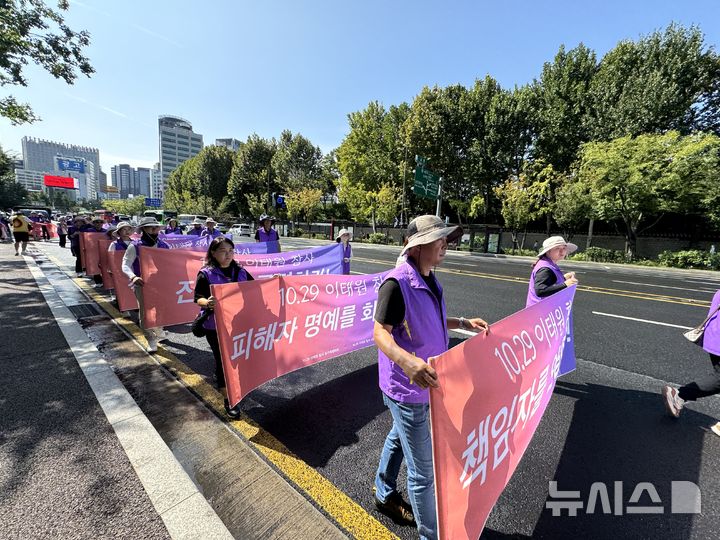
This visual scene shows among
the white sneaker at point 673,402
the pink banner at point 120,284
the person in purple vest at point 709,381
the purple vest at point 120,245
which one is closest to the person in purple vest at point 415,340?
the person in purple vest at point 709,381

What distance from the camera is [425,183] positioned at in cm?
2270

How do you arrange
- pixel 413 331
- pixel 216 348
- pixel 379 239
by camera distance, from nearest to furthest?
pixel 413 331 < pixel 216 348 < pixel 379 239

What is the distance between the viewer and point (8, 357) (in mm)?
3850

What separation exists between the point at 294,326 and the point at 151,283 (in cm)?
251

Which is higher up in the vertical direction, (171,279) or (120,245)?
(120,245)

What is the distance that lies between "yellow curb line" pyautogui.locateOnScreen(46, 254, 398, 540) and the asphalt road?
0.07 m

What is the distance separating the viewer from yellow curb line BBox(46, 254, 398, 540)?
1.92 m

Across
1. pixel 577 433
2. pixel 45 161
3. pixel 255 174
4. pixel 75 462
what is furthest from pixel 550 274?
pixel 45 161

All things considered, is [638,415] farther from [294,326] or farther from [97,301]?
[97,301]

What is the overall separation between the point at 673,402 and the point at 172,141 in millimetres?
154177

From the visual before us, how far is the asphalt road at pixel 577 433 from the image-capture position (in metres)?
2.03

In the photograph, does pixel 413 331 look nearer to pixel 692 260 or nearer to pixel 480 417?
pixel 480 417

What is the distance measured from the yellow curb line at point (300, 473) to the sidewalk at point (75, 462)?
0.53 meters

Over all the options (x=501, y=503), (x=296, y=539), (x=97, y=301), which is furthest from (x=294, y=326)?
(x=97, y=301)
